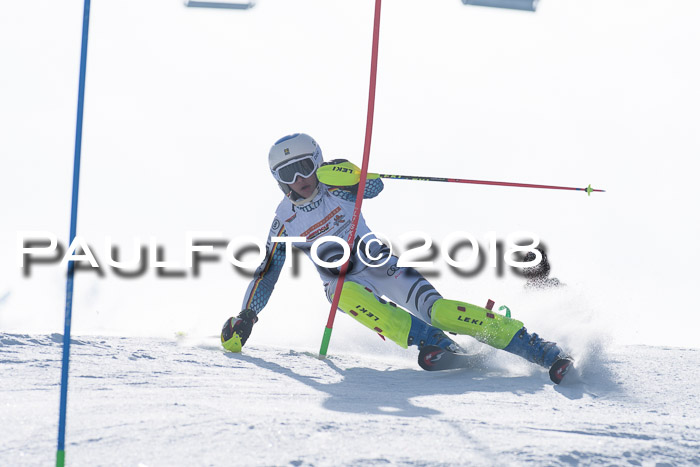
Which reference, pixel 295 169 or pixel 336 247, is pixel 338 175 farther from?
pixel 336 247

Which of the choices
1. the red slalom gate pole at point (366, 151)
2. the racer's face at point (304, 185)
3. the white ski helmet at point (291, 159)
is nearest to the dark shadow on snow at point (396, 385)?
the red slalom gate pole at point (366, 151)

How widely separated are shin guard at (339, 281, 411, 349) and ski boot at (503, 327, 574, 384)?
68 cm

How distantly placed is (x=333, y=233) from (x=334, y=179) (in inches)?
17.4

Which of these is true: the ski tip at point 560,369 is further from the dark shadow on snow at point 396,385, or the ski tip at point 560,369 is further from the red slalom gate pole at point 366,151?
the red slalom gate pole at point 366,151

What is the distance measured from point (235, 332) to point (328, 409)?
7.53 ft

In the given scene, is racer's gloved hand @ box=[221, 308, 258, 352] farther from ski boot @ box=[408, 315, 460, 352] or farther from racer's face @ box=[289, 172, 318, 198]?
ski boot @ box=[408, 315, 460, 352]

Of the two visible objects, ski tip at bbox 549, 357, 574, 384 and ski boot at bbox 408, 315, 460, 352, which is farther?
ski boot at bbox 408, 315, 460, 352

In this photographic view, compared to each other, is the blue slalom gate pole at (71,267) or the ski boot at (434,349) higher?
the blue slalom gate pole at (71,267)

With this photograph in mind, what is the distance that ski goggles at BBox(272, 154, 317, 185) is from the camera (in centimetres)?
583

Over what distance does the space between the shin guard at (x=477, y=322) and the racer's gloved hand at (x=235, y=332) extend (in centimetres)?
146

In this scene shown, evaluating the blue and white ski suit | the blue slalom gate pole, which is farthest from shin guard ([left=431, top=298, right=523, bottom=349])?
the blue slalom gate pole

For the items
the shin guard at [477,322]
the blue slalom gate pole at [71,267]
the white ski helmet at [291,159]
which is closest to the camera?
the blue slalom gate pole at [71,267]

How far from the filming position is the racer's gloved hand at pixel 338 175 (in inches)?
227

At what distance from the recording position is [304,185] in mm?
5871
